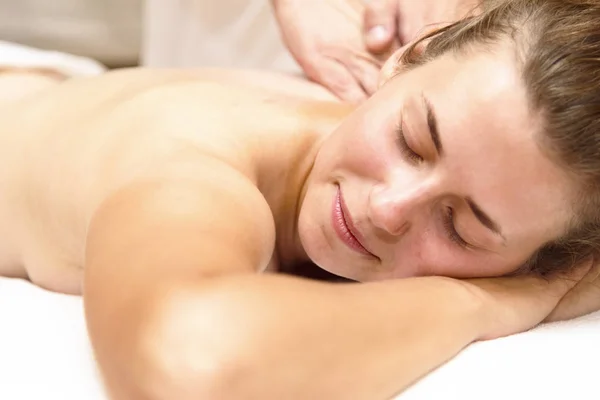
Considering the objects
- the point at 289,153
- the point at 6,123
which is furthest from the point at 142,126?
the point at 6,123

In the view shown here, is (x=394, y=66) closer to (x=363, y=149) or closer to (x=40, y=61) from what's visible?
(x=363, y=149)

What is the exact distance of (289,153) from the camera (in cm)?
91

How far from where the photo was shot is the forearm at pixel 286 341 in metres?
0.51

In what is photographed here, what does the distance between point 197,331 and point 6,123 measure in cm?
68

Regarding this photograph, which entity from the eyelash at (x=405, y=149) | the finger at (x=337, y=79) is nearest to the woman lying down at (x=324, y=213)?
the eyelash at (x=405, y=149)

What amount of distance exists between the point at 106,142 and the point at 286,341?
0.40 meters

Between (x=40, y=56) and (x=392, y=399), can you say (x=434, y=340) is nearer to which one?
(x=392, y=399)

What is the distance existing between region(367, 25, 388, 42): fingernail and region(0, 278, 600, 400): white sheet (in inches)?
21.3

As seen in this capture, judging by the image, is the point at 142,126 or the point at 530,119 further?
the point at 142,126

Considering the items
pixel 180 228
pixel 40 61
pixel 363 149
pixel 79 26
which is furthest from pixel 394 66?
pixel 79 26

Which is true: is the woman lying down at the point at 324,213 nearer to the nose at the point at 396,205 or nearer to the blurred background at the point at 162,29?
the nose at the point at 396,205

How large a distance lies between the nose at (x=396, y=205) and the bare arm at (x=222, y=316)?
9cm

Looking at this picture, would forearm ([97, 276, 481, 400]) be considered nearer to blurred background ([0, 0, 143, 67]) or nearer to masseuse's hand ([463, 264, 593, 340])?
masseuse's hand ([463, 264, 593, 340])

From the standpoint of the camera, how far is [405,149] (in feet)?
2.58
